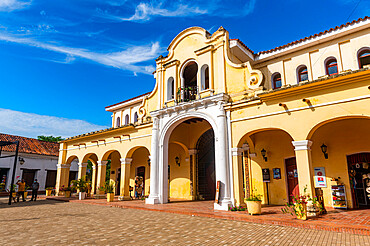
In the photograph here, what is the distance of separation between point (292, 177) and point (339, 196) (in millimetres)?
2216

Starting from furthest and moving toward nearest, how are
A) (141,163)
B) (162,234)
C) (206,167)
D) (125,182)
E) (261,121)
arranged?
(141,163), (206,167), (125,182), (261,121), (162,234)

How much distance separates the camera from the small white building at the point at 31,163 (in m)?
25.4

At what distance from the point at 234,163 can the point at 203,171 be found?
5.60 m

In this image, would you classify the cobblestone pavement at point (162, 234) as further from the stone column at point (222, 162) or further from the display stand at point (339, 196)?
the display stand at point (339, 196)

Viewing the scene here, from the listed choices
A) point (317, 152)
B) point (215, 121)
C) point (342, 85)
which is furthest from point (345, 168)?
point (215, 121)

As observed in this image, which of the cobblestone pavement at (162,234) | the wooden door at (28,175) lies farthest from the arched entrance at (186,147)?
the wooden door at (28,175)

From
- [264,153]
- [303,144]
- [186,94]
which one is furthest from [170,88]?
[303,144]

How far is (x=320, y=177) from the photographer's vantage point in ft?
38.5

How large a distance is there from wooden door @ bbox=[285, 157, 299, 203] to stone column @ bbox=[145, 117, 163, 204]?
23.2ft

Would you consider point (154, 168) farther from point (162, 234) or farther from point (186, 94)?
point (162, 234)

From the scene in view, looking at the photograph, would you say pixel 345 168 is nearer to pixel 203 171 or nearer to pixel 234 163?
pixel 234 163

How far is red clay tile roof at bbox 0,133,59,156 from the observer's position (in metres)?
27.2

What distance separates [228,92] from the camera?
Answer: 41.7 ft

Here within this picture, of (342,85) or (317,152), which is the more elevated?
(342,85)
